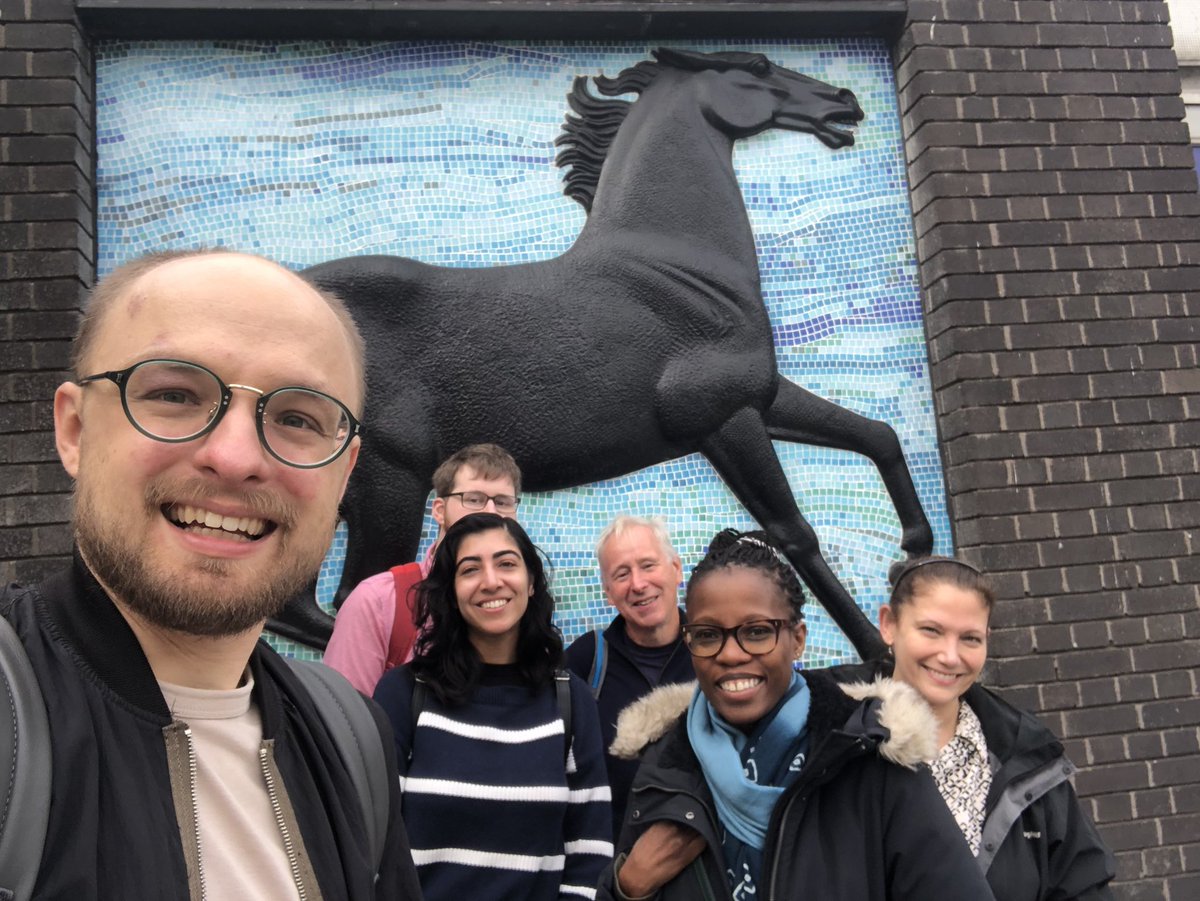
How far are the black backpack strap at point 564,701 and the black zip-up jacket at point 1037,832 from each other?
1.02 meters

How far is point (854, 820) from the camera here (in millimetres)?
1860

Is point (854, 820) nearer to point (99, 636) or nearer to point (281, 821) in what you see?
point (281, 821)

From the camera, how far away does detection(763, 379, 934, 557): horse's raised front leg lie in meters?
4.48

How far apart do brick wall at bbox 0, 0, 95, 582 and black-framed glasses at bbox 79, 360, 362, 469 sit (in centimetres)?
313

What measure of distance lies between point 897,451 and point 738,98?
6.04 feet

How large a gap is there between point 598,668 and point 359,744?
6.02 feet

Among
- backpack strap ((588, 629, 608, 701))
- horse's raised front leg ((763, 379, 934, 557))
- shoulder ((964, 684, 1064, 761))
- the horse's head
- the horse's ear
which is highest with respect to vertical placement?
the horse's ear

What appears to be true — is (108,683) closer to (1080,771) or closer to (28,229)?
(28,229)

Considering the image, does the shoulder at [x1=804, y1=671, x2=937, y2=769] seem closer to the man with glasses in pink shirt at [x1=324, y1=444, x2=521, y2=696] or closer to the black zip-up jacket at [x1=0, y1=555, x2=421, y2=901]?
the black zip-up jacket at [x1=0, y1=555, x2=421, y2=901]

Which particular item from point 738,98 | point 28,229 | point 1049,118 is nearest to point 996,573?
point 1049,118

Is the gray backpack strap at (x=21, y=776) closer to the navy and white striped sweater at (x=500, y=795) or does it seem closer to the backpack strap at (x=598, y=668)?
the navy and white striped sweater at (x=500, y=795)

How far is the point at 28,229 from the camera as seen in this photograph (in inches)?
160

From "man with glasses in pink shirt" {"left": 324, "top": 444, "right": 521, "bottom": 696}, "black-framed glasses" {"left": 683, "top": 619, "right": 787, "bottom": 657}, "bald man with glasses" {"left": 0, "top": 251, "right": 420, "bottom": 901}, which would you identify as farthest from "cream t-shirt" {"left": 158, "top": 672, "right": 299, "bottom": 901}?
"man with glasses in pink shirt" {"left": 324, "top": 444, "right": 521, "bottom": 696}

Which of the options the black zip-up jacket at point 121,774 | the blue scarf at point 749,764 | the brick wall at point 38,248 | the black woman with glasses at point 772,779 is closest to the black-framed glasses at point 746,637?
the black woman with glasses at point 772,779
